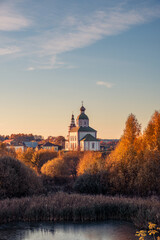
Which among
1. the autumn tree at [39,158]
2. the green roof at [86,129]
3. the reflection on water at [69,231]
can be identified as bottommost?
the reflection on water at [69,231]

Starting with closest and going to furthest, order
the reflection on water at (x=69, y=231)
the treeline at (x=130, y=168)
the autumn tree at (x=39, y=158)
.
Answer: the reflection on water at (x=69, y=231) → the treeline at (x=130, y=168) → the autumn tree at (x=39, y=158)

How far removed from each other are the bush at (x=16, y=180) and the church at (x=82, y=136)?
82.4 meters

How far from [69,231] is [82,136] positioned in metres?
99.7

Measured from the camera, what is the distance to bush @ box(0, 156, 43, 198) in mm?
30047

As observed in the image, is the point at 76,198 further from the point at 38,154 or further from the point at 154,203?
the point at 38,154

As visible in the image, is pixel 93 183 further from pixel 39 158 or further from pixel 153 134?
pixel 39 158

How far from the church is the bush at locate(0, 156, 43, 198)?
8245cm

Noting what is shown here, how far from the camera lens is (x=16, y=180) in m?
31.0

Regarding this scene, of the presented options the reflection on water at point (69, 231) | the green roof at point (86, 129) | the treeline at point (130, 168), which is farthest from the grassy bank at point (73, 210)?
the green roof at point (86, 129)

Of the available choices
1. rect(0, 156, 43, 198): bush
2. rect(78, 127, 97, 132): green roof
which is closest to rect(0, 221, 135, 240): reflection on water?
rect(0, 156, 43, 198): bush

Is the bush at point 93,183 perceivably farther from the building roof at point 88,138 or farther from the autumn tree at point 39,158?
the building roof at point 88,138

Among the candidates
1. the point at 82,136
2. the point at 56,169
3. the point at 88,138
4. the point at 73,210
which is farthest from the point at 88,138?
the point at 73,210

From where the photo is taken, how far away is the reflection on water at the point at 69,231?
18.6 metres

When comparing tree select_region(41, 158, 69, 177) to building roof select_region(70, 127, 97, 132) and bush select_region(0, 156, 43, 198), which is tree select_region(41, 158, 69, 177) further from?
building roof select_region(70, 127, 97, 132)
